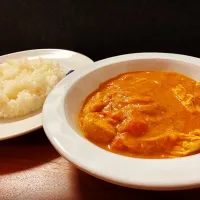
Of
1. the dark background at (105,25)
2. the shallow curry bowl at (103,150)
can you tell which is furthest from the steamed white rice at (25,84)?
the dark background at (105,25)

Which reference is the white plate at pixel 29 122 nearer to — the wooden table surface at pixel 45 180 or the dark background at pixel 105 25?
the wooden table surface at pixel 45 180

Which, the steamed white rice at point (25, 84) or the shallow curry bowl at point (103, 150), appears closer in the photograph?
the shallow curry bowl at point (103, 150)

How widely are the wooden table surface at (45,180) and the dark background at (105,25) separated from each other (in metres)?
0.85

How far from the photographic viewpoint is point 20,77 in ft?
4.45

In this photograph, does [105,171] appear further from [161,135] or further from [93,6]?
[93,6]

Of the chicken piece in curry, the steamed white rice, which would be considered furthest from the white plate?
the chicken piece in curry

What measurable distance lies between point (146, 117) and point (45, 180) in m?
0.38

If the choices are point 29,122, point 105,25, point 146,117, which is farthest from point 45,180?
point 105,25

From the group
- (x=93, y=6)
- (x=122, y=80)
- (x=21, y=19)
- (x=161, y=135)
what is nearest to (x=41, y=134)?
(x=122, y=80)

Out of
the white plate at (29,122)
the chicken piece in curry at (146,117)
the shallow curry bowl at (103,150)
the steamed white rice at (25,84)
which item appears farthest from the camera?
the steamed white rice at (25,84)

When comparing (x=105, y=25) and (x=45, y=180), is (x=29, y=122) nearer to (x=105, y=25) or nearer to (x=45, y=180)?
(x=45, y=180)

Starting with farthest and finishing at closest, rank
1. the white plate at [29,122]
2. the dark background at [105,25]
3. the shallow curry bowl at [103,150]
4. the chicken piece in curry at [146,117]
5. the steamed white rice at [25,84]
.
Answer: the dark background at [105,25] < the steamed white rice at [25,84] < the white plate at [29,122] < the chicken piece in curry at [146,117] < the shallow curry bowl at [103,150]

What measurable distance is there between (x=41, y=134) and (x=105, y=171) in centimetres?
47

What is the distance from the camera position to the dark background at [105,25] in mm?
1646
